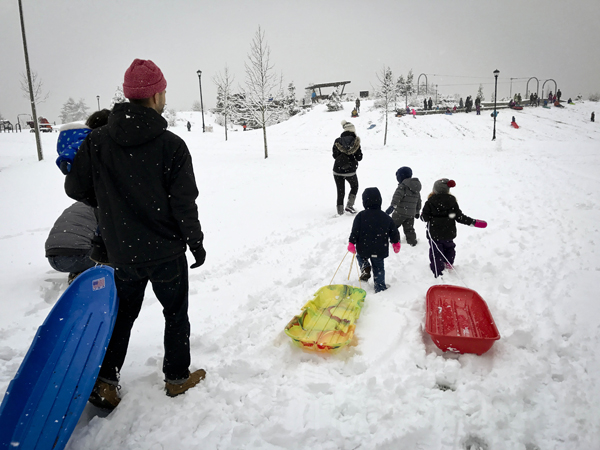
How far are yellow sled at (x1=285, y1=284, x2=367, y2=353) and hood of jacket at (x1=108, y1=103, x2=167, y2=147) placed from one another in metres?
1.98

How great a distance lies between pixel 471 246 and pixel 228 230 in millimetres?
4727

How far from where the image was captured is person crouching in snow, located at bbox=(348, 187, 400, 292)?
4.15 meters

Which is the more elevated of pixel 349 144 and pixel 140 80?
pixel 140 80

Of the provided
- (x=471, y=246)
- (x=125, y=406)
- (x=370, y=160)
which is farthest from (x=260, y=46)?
(x=125, y=406)

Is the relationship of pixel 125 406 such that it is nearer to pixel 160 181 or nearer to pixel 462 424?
pixel 160 181

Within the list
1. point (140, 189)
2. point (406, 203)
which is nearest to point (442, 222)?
point (406, 203)

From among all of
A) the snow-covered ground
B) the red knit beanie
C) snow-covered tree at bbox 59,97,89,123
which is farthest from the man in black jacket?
snow-covered tree at bbox 59,97,89,123

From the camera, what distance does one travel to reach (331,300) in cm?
384

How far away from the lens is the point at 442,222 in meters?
4.60

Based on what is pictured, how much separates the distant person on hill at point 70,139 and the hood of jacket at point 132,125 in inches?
19.9

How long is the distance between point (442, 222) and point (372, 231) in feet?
3.73

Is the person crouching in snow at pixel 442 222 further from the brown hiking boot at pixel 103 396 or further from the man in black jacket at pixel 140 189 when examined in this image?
the brown hiking boot at pixel 103 396

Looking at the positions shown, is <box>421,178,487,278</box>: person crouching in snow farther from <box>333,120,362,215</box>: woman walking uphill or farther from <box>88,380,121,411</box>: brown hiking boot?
<box>88,380,121,411</box>: brown hiking boot

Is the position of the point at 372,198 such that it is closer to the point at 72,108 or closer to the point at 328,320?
the point at 328,320
